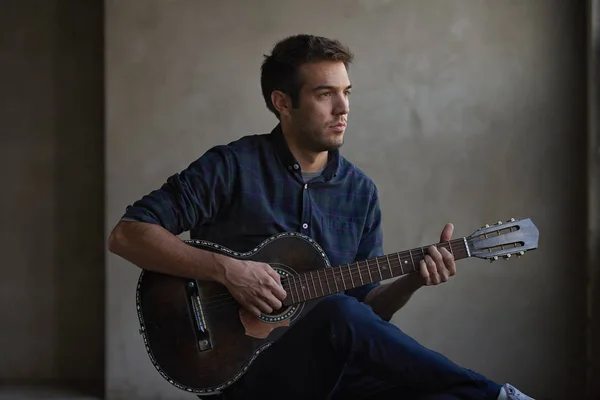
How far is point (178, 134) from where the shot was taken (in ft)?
11.7

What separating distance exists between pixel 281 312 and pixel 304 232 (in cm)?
30

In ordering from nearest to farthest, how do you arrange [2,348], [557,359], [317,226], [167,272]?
1. [167,272]
2. [317,226]
3. [557,359]
4. [2,348]

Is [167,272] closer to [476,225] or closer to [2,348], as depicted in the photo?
[476,225]

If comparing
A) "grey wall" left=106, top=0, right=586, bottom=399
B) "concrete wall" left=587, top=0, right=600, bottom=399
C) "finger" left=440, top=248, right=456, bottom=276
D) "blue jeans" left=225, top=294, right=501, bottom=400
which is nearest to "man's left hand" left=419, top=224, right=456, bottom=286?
"finger" left=440, top=248, right=456, bottom=276

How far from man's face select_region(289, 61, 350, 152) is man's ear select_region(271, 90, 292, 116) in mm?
62

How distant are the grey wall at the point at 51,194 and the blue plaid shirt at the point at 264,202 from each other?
5.93 ft

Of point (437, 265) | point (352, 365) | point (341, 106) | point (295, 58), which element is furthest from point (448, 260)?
point (295, 58)

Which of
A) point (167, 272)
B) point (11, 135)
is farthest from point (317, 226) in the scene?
point (11, 135)

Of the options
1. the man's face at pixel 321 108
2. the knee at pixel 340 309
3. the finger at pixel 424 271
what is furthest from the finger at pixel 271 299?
the man's face at pixel 321 108

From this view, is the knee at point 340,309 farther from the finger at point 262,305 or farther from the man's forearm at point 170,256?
the man's forearm at point 170,256

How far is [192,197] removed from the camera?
7.02 feet

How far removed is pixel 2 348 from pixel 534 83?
121 inches

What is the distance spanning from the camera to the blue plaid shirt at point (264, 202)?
2.14 meters

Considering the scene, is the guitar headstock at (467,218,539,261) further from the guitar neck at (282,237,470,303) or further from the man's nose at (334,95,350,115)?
the man's nose at (334,95,350,115)
